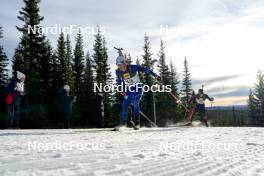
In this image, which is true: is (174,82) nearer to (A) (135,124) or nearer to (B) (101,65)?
(B) (101,65)

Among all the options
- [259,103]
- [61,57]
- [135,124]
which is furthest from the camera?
[259,103]

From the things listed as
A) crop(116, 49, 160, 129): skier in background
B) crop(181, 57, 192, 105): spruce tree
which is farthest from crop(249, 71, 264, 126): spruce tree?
crop(116, 49, 160, 129): skier in background

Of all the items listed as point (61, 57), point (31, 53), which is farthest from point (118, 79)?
point (61, 57)

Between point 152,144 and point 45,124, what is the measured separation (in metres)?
24.8

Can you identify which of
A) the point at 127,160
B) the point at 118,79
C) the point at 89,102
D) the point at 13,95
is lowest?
the point at 127,160

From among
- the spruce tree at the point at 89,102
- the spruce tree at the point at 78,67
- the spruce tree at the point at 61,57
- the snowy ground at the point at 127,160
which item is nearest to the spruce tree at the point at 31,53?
the spruce tree at the point at 61,57

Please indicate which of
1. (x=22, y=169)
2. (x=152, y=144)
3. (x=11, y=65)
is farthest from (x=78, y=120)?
(x=22, y=169)

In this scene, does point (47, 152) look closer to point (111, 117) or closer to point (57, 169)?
point (57, 169)

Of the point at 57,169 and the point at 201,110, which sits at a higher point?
the point at 201,110

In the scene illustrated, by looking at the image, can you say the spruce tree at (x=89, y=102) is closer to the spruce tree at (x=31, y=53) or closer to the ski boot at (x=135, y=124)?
the spruce tree at (x=31, y=53)

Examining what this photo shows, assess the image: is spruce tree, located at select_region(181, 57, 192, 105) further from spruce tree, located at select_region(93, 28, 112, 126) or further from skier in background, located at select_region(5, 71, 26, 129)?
skier in background, located at select_region(5, 71, 26, 129)

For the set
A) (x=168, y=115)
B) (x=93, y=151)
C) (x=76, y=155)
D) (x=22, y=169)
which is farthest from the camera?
(x=168, y=115)

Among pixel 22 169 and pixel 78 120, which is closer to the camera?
pixel 22 169

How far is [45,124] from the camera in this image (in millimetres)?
30047
